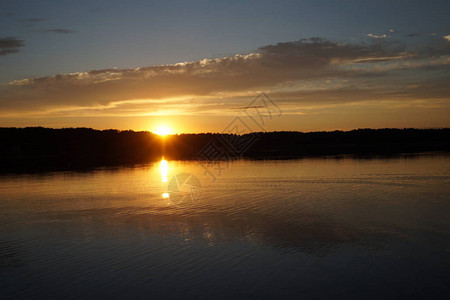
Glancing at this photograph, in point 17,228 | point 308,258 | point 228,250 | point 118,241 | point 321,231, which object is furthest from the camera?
point 17,228

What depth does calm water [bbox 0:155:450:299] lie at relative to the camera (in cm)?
902

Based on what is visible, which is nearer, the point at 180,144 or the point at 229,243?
the point at 229,243

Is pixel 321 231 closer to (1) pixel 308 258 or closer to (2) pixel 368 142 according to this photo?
(1) pixel 308 258

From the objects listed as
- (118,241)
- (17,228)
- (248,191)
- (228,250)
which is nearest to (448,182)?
(248,191)

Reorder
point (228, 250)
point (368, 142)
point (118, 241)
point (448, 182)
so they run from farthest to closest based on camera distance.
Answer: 1. point (368, 142)
2. point (448, 182)
3. point (118, 241)
4. point (228, 250)

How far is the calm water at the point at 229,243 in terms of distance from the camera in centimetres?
902

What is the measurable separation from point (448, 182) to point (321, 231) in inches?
629

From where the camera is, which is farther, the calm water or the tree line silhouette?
the tree line silhouette

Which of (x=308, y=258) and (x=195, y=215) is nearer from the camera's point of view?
(x=308, y=258)

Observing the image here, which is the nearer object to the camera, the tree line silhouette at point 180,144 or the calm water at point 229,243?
the calm water at point 229,243

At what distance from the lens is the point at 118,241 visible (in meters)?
12.9

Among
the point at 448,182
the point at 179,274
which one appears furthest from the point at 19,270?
the point at 448,182

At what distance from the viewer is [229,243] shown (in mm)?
12438

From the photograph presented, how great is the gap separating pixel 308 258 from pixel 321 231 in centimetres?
313
